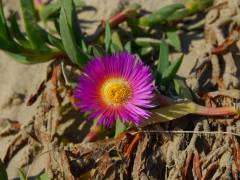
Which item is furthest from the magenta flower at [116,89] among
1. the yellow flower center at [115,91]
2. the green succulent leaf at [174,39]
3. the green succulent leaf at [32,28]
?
the green succulent leaf at [174,39]

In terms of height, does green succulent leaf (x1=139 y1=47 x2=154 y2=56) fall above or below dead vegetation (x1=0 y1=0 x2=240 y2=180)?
above

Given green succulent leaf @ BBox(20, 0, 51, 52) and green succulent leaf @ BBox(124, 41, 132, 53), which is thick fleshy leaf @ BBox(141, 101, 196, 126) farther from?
green succulent leaf @ BBox(20, 0, 51, 52)

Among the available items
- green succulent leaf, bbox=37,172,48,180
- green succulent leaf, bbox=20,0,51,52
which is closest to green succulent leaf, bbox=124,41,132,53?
green succulent leaf, bbox=20,0,51,52

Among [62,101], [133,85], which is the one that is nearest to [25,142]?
[62,101]

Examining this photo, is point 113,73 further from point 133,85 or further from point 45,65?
point 45,65

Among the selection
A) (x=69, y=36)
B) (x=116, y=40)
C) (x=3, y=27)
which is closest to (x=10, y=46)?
(x=3, y=27)

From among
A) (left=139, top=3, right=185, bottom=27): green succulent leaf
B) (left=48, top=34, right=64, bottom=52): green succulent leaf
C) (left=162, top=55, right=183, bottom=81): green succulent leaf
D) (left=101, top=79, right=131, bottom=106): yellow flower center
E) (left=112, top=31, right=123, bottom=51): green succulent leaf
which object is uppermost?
(left=139, top=3, right=185, bottom=27): green succulent leaf
